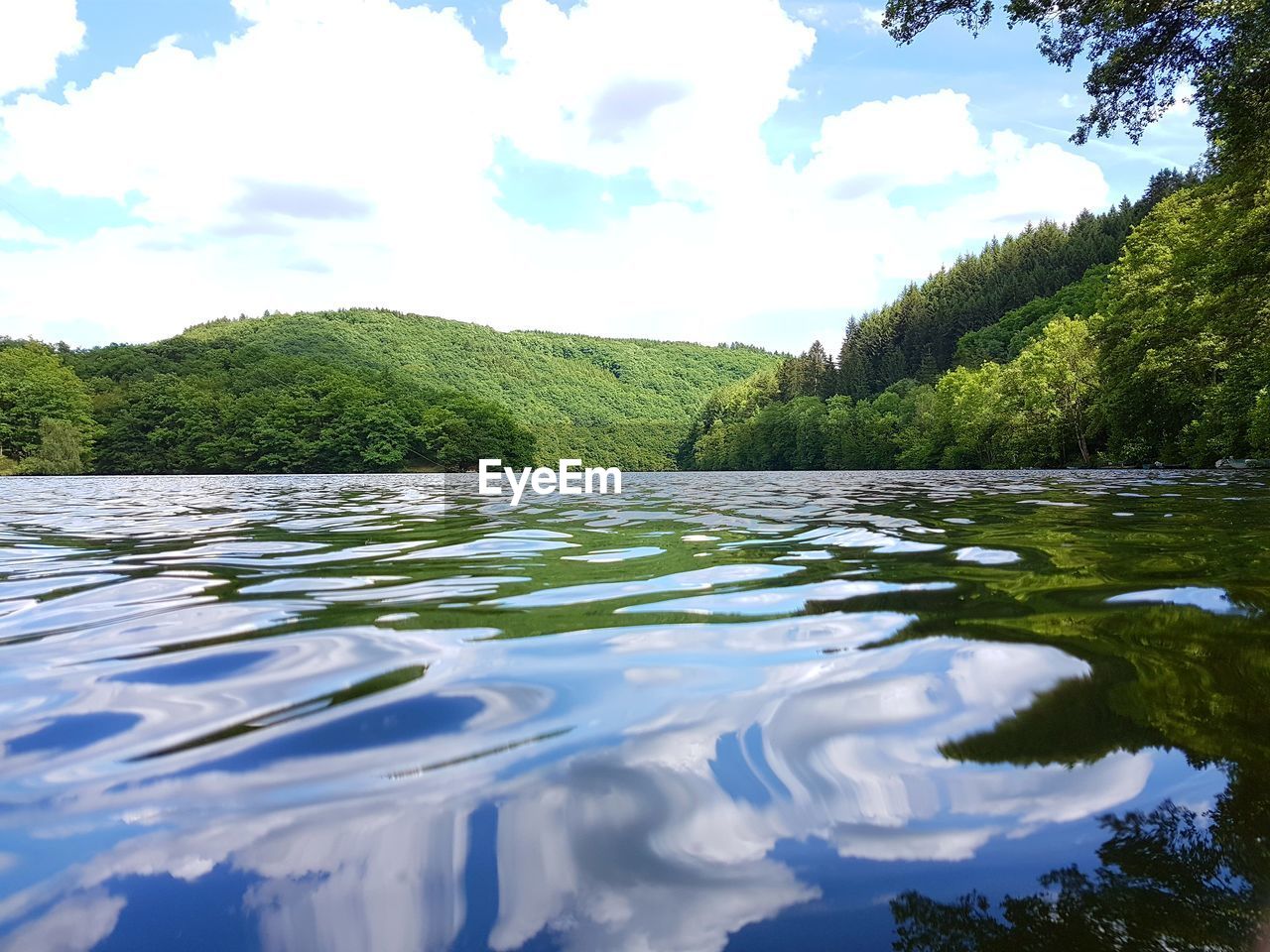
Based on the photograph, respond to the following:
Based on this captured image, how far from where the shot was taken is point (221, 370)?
5138 inches

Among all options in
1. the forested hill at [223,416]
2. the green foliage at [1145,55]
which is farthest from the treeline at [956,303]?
the green foliage at [1145,55]

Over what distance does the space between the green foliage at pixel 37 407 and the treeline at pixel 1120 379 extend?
92.3 m

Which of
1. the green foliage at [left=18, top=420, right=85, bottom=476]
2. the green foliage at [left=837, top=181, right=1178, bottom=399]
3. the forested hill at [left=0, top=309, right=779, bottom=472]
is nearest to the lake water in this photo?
the green foliage at [left=18, top=420, right=85, bottom=476]

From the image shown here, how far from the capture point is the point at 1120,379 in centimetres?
3641

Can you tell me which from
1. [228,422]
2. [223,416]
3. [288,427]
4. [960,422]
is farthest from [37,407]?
[960,422]

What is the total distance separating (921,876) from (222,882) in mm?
1435

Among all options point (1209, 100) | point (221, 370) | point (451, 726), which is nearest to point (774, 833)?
point (451, 726)

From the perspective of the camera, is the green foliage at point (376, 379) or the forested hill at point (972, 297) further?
the forested hill at point (972, 297)

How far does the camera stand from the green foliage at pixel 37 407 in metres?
86.1

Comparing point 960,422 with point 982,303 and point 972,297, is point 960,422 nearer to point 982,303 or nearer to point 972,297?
point 982,303

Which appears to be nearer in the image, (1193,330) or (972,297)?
(1193,330)

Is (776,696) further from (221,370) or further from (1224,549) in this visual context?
(221,370)

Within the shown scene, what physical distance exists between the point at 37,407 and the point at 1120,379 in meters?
109

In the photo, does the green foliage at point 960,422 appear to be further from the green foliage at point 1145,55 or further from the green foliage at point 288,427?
the green foliage at point 288,427
